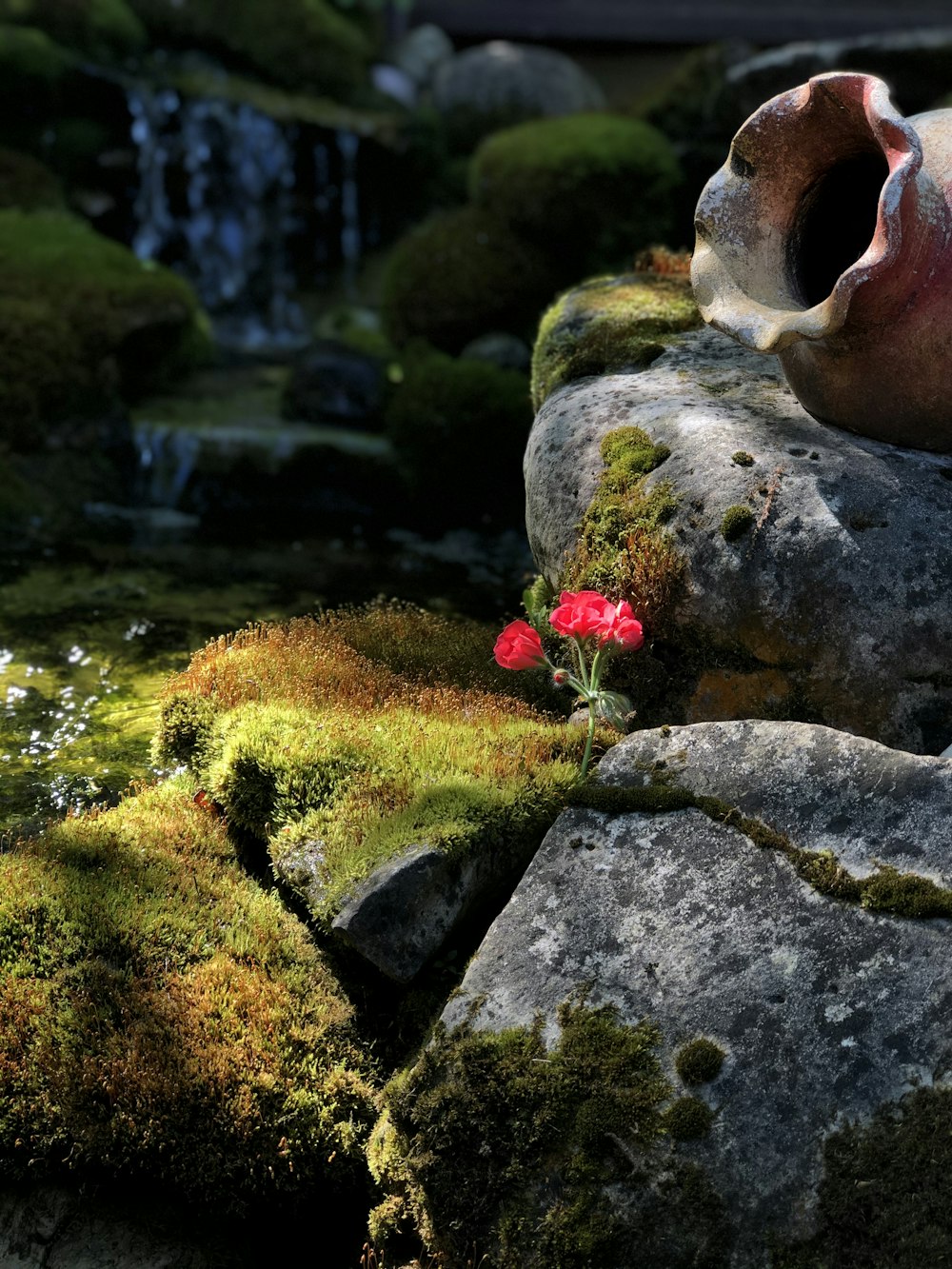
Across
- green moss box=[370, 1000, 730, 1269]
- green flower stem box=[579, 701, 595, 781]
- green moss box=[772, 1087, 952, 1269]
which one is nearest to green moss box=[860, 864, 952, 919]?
green moss box=[772, 1087, 952, 1269]

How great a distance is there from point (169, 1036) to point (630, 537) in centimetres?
266

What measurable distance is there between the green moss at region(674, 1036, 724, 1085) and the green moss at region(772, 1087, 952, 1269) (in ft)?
1.19

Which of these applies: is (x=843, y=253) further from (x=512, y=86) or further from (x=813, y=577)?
(x=512, y=86)

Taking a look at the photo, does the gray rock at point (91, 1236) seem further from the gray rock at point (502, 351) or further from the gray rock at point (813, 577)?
the gray rock at point (502, 351)

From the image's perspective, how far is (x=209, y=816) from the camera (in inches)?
211

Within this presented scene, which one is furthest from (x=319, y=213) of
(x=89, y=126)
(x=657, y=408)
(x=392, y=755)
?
(x=392, y=755)

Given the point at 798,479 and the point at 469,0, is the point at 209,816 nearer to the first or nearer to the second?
the point at 798,479

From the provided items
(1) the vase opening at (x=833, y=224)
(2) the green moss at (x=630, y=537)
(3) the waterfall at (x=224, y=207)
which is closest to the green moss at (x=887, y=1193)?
(2) the green moss at (x=630, y=537)

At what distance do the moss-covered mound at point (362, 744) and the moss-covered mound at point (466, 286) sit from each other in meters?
6.46

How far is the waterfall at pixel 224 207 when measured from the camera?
50.4 feet

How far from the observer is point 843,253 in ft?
19.0

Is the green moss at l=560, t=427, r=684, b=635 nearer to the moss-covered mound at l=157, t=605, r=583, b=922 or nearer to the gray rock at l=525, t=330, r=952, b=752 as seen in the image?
the gray rock at l=525, t=330, r=952, b=752

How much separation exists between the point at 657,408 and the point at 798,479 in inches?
36.6

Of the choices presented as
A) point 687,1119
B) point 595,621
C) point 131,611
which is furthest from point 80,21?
point 687,1119
